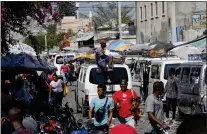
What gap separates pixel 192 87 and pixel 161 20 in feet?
64.2

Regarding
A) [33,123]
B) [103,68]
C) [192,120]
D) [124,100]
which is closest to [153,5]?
[103,68]

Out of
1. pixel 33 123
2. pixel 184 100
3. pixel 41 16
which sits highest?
pixel 41 16

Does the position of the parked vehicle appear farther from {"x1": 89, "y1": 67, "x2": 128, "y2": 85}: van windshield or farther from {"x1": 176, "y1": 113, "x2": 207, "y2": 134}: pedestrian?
{"x1": 176, "y1": 113, "x2": 207, "y2": 134}: pedestrian

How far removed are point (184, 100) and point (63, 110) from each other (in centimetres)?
598

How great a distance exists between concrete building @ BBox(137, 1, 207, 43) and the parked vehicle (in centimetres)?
1367

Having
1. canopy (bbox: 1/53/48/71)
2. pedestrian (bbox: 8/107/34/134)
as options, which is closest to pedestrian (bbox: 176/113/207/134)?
pedestrian (bbox: 8/107/34/134)

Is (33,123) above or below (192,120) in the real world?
below

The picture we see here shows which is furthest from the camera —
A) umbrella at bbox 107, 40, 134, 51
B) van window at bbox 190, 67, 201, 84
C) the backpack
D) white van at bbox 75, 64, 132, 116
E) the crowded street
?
umbrella at bbox 107, 40, 134, 51

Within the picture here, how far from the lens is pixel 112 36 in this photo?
4350 centimetres

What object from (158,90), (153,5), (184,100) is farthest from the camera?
(153,5)

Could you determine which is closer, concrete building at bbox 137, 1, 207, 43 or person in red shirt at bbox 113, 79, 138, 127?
person in red shirt at bbox 113, 79, 138, 127

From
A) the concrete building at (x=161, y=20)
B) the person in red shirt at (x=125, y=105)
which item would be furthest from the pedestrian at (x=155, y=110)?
the concrete building at (x=161, y=20)

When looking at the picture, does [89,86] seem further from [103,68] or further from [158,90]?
[158,90]

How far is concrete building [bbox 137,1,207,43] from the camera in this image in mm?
30922
